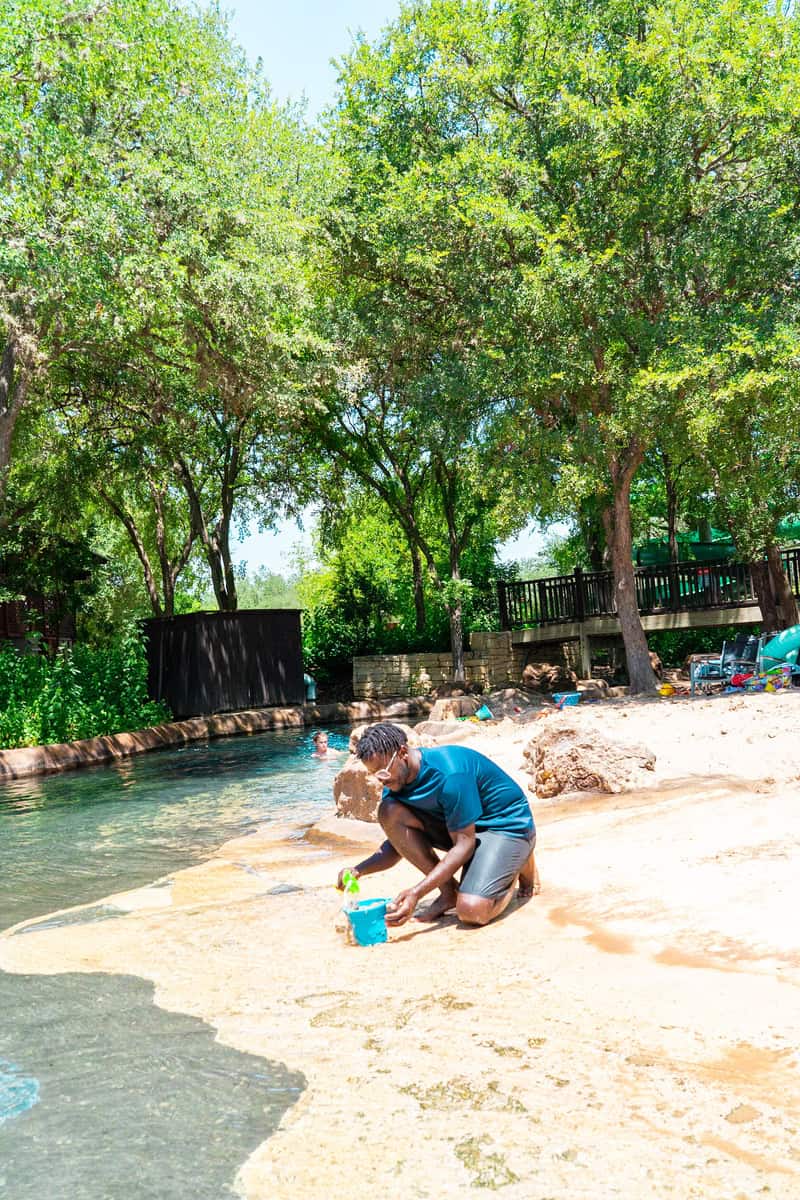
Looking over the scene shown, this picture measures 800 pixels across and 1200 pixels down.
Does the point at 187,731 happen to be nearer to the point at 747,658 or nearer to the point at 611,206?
the point at 747,658

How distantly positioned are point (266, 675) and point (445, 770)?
2067 cm

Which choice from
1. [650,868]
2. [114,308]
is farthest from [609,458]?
[650,868]

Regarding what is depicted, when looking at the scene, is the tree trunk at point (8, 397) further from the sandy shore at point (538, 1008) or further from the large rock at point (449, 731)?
the sandy shore at point (538, 1008)

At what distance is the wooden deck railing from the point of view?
25.8 m

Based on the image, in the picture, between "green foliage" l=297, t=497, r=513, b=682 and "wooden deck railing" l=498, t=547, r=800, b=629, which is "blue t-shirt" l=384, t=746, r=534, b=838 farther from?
"green foliage" l=297, t=497, r=513, b=682

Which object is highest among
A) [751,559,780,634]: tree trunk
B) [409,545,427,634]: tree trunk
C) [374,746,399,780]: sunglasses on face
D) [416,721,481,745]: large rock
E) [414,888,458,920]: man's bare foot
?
[409,545,427,634]: tree trunk

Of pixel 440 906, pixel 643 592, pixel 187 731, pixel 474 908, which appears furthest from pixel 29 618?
pixel 474 908

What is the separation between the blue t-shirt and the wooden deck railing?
19717 millimetres

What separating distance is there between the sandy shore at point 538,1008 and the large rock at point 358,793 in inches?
65.4

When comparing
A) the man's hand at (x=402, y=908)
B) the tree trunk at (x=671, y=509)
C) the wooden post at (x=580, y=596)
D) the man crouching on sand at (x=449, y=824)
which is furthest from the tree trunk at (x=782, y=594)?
the man's hand at (x=402, y=908)

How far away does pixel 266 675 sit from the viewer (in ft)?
84.1

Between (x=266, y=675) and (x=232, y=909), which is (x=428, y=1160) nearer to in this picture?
(x=232, y=909)

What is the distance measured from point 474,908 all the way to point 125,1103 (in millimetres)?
2219

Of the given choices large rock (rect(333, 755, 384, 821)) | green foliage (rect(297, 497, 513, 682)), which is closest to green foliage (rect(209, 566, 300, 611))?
green foliage (rect(297, 497, 513, 682))
